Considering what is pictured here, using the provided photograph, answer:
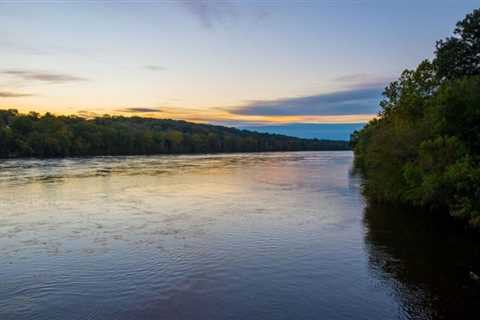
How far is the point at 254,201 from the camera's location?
1240 inches

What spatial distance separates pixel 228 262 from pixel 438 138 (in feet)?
40.5

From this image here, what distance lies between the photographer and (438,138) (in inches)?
805

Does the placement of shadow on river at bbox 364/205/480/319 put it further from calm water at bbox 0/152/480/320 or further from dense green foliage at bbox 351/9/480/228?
dense green foliage at bbox 351/9/480/228

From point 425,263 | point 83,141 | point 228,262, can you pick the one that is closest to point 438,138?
point 425,263

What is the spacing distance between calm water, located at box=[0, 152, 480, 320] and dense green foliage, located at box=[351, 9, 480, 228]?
2240 mm

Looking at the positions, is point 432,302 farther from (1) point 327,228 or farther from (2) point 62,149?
(2) point 62,149

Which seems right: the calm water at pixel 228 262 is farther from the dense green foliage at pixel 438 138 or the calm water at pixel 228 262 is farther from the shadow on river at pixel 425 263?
the dense green foliage at pixel 438 138

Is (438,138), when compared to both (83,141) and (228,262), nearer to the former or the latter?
(228,262)

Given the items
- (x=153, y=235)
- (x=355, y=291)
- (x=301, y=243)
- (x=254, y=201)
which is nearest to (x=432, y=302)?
(x=355, y=291)

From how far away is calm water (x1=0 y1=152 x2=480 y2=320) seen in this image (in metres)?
12.3

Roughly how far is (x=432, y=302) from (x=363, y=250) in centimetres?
558

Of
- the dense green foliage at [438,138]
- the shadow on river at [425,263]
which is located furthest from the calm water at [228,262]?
the dense green foliage at [438,138]

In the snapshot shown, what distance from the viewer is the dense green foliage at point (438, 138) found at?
18969 mm

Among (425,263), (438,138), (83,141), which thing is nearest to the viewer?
(425,263)
